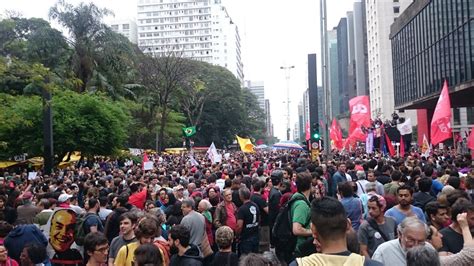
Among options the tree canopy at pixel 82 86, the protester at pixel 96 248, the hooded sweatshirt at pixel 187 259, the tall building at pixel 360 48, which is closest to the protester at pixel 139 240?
the protester at pixel 96 248

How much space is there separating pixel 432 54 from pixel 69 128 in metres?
23.6

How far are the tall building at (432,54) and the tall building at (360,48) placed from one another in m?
61.7

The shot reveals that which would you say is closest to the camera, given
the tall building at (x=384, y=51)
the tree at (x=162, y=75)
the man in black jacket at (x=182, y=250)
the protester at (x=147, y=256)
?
the protester at (x=147, y=256)

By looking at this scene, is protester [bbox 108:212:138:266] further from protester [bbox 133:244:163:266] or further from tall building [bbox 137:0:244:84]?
tall building [bbox 137:0:244:84]

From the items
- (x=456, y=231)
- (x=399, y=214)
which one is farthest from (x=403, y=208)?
(x=456, y=231)

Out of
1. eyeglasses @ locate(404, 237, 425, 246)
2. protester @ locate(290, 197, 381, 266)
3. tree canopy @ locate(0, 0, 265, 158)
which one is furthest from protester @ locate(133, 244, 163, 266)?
tree canopy @ locate(0, 0, 265, 158)

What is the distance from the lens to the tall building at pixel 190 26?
146125 mm

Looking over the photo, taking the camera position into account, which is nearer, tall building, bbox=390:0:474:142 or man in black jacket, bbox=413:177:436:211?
man in black jacket, bbox=413:177:436:211

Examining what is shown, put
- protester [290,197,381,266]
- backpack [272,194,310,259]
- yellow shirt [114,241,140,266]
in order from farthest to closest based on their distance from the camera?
backpack [272,194,310,259], yellow shirt [114,241,140,266], protester [290,197,381,266]

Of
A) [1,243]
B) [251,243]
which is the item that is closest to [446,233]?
[251,243]

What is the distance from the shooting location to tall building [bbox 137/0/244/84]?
479 feet

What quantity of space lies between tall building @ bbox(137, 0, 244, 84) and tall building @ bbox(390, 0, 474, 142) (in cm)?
10534

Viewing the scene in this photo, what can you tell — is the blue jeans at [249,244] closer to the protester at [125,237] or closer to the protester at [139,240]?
the protester at [125,237]

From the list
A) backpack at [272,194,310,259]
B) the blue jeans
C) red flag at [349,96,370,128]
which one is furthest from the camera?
red flag at [349,96,370,128]
